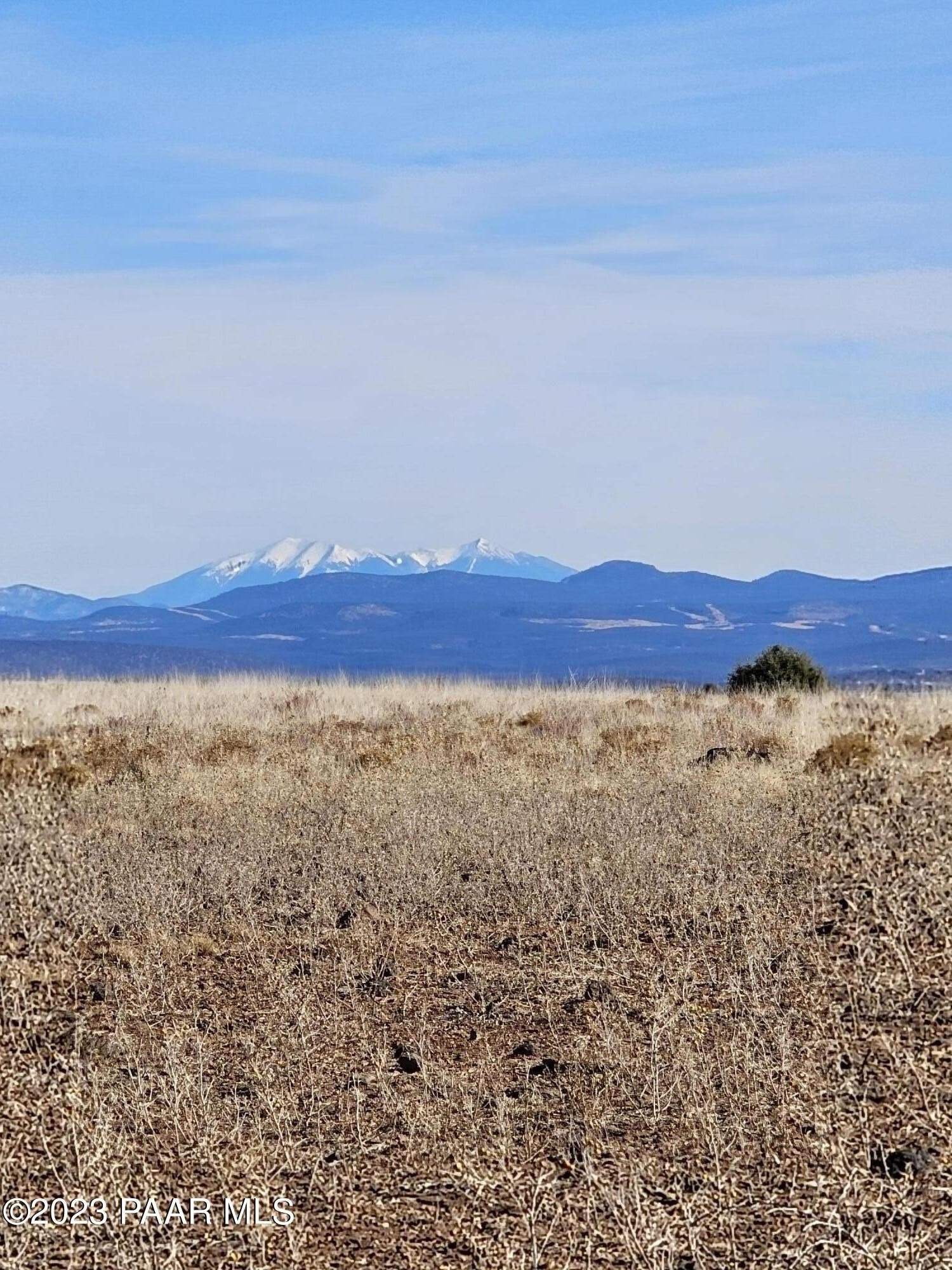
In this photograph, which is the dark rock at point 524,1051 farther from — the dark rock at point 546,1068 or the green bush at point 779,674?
the green bush at point 779,674

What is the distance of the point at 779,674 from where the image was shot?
2630 cm

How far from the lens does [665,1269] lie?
4758 mm

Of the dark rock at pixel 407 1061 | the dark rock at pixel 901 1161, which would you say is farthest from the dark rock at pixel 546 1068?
the dark rock at pixel 901 1161

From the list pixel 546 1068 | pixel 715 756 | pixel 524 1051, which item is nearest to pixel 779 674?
pixel 715 756

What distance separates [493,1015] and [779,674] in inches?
771

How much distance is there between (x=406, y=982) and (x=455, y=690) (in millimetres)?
19474

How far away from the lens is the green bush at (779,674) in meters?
25.8

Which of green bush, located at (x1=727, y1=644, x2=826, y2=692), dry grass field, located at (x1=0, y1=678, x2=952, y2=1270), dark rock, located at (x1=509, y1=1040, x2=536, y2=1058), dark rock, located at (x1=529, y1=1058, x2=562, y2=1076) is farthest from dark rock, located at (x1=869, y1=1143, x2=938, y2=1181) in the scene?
green bush, located at (x1=727, y1=644, x2=826, y2=692)

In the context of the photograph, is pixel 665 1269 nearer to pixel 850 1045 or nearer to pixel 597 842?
pixel 850 1045

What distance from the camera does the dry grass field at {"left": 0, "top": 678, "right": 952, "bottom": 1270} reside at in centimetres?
524

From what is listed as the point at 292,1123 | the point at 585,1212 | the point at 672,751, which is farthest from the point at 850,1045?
the point at 672,751

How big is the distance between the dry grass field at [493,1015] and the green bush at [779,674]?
1159cm

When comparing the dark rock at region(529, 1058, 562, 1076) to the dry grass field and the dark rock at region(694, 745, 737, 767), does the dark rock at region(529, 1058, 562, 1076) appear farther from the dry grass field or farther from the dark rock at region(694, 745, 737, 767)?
the dark rock at region(694, 745, 737, 767)

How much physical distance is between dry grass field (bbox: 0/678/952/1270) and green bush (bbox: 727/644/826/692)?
1159 centimetres
